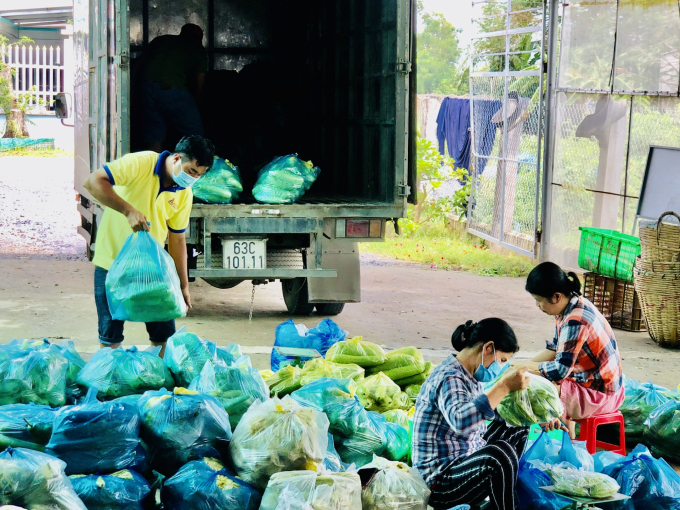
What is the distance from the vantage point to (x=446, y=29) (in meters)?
35.1

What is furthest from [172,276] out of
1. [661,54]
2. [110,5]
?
[661,54]

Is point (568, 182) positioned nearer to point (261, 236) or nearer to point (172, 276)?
point (261, 236)

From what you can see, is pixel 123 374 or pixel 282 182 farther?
pixel 282 182

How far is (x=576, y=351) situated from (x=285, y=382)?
1.42m

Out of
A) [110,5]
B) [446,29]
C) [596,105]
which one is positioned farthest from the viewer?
[446,29]

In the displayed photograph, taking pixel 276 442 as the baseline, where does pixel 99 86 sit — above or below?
above

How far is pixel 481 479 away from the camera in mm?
3373

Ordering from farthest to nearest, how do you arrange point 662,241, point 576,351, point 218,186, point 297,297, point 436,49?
point 436,49 → point 297,297 → point 662,241 → point 218,186 → point 576,351

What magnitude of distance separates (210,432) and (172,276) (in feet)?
4.24

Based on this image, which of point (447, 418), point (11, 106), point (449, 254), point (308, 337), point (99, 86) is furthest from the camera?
point (11, 106)

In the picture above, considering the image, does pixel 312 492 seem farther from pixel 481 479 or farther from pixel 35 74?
pixel 35 74

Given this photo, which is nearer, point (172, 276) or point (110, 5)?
point (172, 276)

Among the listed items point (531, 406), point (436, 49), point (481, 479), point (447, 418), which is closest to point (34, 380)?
point (447, 418)

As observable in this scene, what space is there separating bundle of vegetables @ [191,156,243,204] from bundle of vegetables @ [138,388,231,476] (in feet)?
11.5
